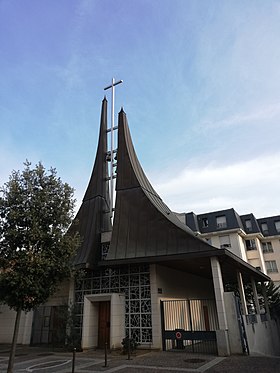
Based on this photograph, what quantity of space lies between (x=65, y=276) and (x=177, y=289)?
920 centimetres

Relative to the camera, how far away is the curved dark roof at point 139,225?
1422 centimetres

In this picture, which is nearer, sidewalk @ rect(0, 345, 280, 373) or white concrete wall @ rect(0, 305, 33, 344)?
sidewalk @ rect(0, 345, 280, 373)

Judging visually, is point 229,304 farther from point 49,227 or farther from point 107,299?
point 49,227

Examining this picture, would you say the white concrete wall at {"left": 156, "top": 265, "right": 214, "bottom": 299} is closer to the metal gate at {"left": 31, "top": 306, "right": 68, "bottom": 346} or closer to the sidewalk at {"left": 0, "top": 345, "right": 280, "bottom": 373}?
the sidewalk at {"left": 0, "top": 345, "right": 280, "bottom": 373}

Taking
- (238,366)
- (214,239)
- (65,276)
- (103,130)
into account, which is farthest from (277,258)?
(65,276)

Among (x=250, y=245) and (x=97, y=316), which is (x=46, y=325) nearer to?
(x=97, y=316)

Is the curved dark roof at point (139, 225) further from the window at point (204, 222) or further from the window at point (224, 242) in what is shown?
the window at point (204, 222)

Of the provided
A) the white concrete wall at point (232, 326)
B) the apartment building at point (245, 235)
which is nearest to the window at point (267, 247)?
the apartment building at point (245, 235)

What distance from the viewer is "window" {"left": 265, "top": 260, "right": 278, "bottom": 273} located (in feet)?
123

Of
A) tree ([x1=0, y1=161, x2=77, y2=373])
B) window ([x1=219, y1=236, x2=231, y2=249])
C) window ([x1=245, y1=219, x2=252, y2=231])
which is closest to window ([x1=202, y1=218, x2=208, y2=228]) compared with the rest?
window ([x1=219, y1=236, x2=231, y2=249])

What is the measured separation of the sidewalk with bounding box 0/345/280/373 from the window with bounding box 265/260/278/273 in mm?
29337

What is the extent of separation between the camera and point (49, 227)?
31.5ft

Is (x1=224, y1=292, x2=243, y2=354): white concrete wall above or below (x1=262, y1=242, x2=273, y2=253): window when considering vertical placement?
below

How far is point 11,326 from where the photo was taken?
18.6 m
